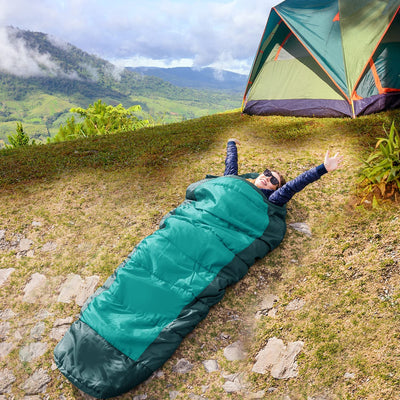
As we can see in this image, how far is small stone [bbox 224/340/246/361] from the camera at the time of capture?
2812 mm

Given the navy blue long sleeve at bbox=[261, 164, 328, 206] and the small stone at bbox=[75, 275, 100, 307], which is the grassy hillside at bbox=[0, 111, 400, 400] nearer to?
the small stone at bbox=[75, 275, 100, 307]

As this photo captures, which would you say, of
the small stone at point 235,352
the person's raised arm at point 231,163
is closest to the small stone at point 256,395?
the small stone at point 235,352

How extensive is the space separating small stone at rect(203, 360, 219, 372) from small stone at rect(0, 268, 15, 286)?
2802 mm

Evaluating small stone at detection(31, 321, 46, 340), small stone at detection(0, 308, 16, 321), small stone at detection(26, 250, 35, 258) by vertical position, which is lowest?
small stone at detection(31, 321, 46, 340)

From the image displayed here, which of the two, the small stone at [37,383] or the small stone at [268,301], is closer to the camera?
the small stone at [37,383]

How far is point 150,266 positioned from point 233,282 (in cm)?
97

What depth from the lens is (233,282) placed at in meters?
3.31

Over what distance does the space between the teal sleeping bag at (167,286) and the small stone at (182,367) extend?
0.49 ft

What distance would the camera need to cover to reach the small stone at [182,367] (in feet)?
9.05

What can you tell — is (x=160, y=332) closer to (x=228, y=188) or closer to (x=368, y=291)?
(x=228, y=188)

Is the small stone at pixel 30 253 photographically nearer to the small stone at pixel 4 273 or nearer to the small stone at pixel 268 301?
the small stone at pixel 4 273

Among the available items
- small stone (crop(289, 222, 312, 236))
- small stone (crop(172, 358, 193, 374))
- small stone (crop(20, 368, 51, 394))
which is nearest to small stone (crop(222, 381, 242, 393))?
small stone (crop(172, 358, 193, 374))

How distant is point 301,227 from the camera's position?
4180 millimetres

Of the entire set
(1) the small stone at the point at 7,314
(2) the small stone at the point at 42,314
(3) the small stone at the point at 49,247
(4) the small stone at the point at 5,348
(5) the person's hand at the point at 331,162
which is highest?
(5) the person's hand at the point at 331,162
